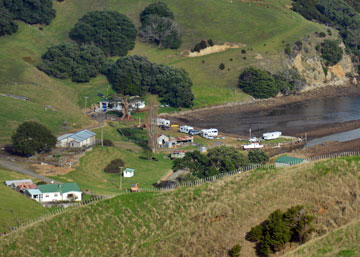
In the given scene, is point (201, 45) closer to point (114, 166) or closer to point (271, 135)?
point (271, 135)

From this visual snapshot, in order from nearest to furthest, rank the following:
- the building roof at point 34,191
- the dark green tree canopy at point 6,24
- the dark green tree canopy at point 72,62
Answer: the building roof at point 34,191
the dark green tree canopy at point 72,62
the dark green tree canopy at point 6,24

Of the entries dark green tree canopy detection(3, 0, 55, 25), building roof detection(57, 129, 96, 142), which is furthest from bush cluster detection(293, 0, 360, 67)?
building roof detection(57, 129, 96, 142)

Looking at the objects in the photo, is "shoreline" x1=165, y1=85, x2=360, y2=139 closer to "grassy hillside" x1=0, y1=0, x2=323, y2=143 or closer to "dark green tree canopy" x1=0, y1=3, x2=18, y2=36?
"grassy hillside" x1=0, y1=0, x2=323, y2=143

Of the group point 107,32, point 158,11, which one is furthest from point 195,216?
point 158,11

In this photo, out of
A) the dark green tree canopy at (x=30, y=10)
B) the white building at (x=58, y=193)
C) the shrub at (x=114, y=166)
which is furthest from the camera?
the dark green tree canopy at (x=30, y=10)

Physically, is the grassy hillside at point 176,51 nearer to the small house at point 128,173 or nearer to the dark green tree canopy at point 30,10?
the dark green tree canopy at point 30,10

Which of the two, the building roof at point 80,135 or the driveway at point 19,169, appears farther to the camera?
the building roof at point 80,135

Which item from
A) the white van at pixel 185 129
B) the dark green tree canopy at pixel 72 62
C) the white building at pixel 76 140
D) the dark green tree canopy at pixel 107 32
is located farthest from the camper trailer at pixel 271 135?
the dark green tree canopy at pixel 107 32
